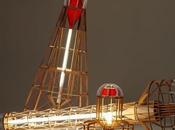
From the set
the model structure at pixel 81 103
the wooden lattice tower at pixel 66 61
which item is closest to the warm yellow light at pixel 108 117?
the model structure at pixel 81 103

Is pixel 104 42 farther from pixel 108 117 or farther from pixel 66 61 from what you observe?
pixel 108 117

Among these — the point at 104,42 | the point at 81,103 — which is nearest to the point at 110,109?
the point at 81,103

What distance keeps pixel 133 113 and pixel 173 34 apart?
550mm

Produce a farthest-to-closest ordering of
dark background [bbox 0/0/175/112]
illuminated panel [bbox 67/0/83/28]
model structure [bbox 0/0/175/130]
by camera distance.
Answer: dark background [bbox 0/0/175/112] < illuminated panel [bbox 67/0/83/28] < model structure [bbox 0/0/175/130]

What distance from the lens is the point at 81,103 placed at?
4.35ft

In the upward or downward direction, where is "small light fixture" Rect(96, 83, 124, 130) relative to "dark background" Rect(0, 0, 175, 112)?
downward

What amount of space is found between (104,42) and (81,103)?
1.04 ft

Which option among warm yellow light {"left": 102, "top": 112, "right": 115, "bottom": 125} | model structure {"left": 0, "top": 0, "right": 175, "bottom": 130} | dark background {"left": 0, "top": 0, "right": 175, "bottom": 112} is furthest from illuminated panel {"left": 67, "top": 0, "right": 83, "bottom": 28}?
warm yellow light {"left": 102, "top": 112, "right": 115, "bottom": 125}

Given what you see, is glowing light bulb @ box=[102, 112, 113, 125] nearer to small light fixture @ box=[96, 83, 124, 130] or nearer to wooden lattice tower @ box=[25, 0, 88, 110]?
small light fixture @ box=[96, 83, 124, 130]

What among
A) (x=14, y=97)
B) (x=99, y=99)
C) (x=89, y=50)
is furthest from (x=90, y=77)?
(x=99, y=99)

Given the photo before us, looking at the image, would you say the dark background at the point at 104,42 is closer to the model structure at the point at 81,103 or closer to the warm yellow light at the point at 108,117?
the model structure at the point at 81,103

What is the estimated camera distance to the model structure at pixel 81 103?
955mm

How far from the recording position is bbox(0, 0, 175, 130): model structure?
0.96m

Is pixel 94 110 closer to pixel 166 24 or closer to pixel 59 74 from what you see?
pixel 59 74
